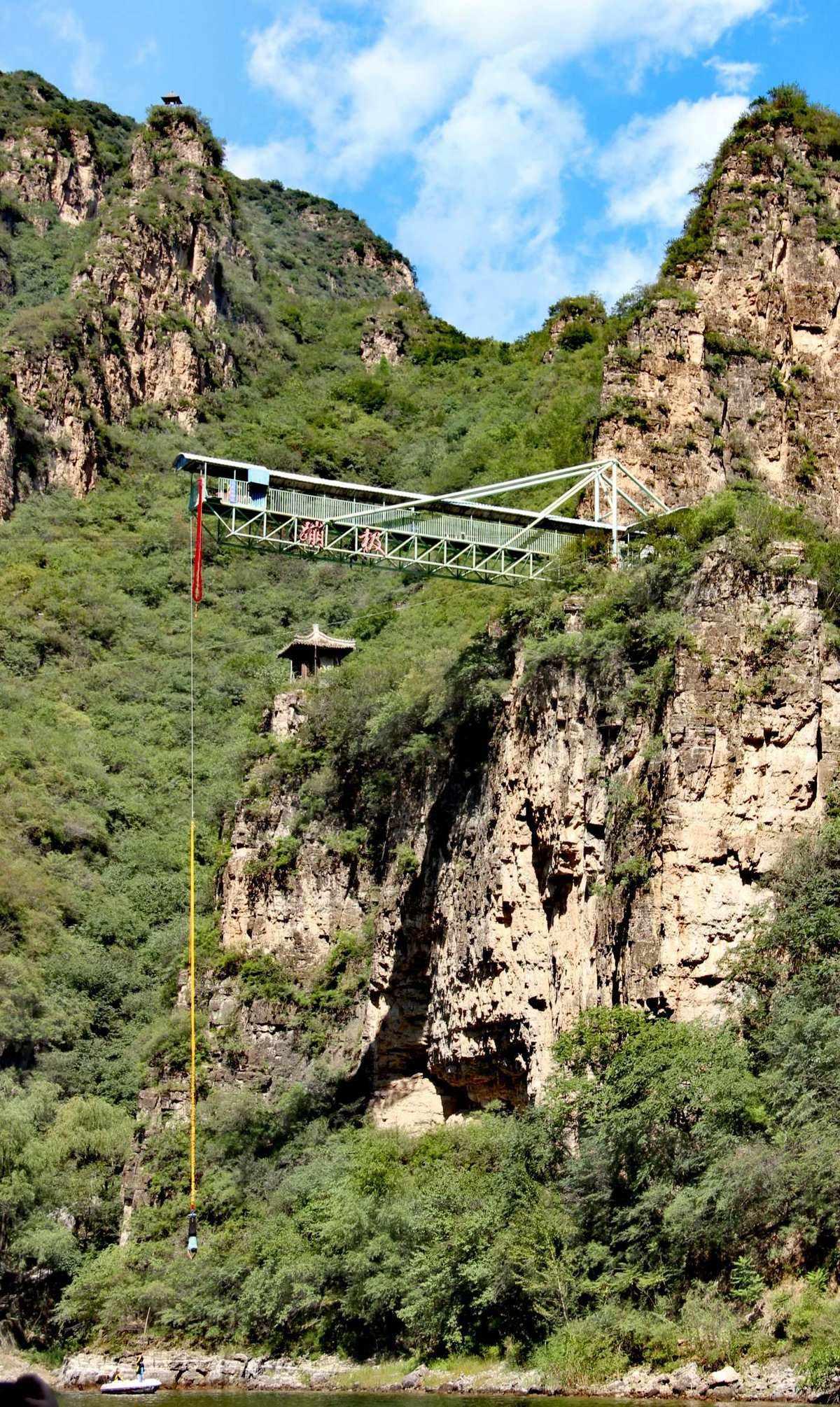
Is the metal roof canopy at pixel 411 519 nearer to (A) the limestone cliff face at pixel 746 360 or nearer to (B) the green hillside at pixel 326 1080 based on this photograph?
(B) the green hillside at pixel 326 1080

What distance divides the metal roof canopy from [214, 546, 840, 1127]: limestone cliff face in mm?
3333

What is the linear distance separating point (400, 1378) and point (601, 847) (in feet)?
35.7

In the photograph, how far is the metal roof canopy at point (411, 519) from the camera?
3988 centimetres

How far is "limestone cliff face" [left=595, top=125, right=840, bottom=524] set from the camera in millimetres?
45250

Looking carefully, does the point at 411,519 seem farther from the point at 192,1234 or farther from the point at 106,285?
the point at 106,285

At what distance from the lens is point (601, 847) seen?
1517 inches

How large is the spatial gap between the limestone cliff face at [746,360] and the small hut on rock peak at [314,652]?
20603mm

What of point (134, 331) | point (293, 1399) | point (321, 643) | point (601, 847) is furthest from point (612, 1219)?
point (134, 331)

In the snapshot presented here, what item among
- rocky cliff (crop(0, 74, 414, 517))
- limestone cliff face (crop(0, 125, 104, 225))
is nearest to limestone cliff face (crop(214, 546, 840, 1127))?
rocky cliff (crop(0, 74, 414, 517))

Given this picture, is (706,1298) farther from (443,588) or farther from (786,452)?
(443,588)

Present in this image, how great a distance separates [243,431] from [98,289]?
9715mm

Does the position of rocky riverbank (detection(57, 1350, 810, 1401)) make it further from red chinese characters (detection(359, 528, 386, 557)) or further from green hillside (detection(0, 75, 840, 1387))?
red chinese characters (detection(359, 528, 386, 557))

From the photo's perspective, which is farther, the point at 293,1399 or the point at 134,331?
the point at 134,331

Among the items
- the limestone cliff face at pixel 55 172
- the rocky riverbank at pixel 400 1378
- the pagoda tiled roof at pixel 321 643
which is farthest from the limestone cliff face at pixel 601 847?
the limestone cliff face at pixel 55 172
